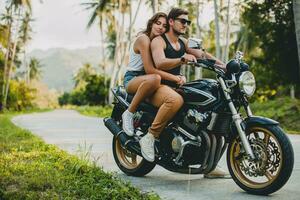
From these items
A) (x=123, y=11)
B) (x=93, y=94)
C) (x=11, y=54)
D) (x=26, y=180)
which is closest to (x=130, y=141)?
(x=26, y=180)

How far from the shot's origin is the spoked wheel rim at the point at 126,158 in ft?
19.1

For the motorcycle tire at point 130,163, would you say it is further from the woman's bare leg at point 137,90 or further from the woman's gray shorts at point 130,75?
the woman's gray shorts at point 130,75

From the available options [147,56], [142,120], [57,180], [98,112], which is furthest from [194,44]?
[98,112]

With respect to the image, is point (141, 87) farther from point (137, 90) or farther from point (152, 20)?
point (152, 20)

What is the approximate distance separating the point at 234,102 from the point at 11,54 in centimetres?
4685

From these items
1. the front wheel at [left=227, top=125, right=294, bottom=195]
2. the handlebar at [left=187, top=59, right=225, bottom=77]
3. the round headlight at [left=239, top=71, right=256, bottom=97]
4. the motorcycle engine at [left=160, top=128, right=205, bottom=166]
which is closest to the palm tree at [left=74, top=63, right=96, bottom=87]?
the motorcycle engine at [left=160, top=128, right=205, bottom=166]

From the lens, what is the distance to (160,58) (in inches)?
194

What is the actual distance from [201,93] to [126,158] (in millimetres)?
1636

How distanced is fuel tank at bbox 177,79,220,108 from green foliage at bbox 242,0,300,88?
14.2m

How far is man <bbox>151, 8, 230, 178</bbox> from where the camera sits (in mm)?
4902

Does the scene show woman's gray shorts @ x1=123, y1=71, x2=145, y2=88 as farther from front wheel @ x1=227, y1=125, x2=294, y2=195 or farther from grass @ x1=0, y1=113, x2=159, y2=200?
front wheel @ x1=227, y1=125, x2=294, y2=195

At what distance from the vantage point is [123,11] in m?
39.6

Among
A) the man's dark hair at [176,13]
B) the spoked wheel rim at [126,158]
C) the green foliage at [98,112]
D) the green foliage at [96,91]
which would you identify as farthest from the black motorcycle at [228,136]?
the green foliage at [96,91]

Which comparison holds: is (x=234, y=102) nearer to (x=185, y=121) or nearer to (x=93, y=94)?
(x=185, y=121)
